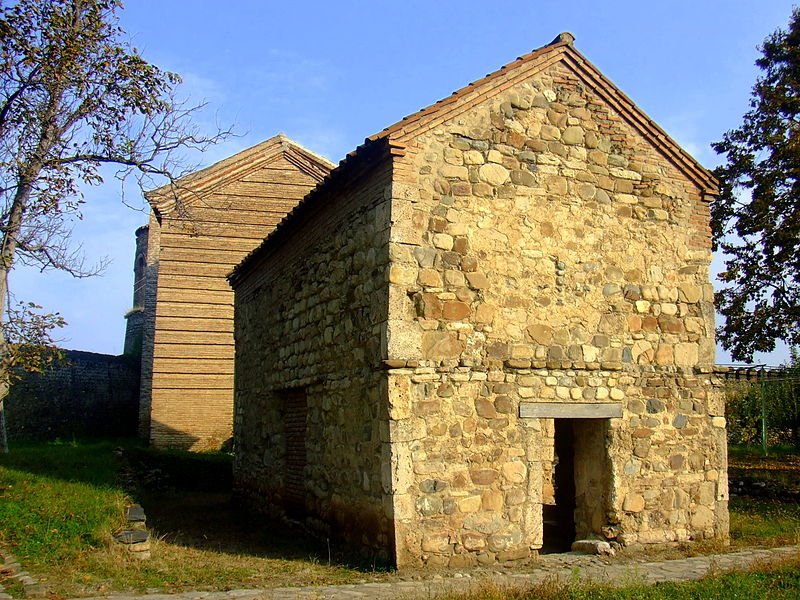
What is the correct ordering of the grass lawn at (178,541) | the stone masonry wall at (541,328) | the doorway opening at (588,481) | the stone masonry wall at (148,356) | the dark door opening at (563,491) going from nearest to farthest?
the grass lawn at (178,541), the stone masonry wall at (541,328), the doorway opening at (588,481), the dark door opening at (563,491), the stone masonry wall at (148,356)

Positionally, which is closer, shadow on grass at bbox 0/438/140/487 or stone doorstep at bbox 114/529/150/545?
stone doorstep at bbox 114/529/150/545

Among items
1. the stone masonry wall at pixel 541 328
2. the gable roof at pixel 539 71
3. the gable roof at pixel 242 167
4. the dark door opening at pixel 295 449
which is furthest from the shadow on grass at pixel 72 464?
the gable roof at pixel 539 71

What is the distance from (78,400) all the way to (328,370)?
50.1 feet

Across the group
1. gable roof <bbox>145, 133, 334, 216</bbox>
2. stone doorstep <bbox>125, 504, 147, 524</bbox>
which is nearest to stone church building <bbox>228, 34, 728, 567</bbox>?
stone doorstep <bbox>125, 504, 147, 524</bbox>

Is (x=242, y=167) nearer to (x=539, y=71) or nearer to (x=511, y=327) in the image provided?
(x=539, y=71)

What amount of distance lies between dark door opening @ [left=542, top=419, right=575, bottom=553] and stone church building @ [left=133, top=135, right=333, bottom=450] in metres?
9.28

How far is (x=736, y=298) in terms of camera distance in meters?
14.3

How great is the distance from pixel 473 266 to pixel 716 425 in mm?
3770

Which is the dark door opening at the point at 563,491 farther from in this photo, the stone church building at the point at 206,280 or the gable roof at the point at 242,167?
the gable roof at the point at 242,167

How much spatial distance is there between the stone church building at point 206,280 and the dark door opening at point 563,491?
928 cm

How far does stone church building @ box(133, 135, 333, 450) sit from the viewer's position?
57.5ft

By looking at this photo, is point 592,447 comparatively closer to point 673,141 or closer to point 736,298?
point 673,141

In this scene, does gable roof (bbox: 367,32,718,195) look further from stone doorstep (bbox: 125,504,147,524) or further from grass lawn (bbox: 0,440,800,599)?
stone doorstep (bbox: 125,504,147,524)

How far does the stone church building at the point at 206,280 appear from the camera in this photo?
57.5ft
